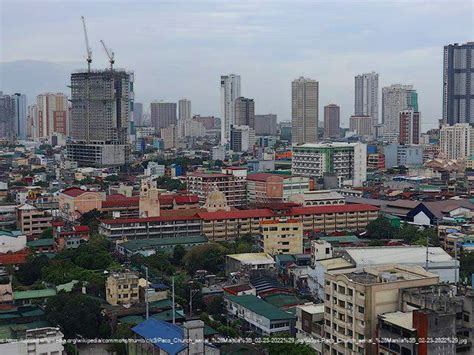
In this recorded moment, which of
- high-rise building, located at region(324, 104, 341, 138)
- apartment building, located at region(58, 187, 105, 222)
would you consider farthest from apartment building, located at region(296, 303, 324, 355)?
high-rise building, located at region(324, 104, 341, 138)

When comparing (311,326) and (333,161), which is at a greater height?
(333,161)

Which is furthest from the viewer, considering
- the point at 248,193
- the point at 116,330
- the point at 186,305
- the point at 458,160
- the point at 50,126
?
the point at 50,126

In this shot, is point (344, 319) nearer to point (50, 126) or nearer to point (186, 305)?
point (186, 305)

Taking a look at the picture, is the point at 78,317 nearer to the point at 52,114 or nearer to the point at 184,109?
the point at 52,114


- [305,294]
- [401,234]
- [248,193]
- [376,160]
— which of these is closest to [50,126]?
[376,160]

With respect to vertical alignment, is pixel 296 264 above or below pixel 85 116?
below

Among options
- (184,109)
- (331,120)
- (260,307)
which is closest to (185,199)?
(260,307)
